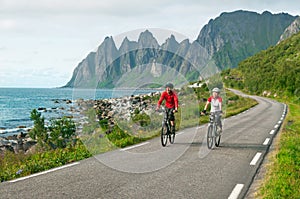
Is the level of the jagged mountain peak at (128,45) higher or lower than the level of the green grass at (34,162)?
higher

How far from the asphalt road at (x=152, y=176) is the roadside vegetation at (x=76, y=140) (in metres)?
0.73

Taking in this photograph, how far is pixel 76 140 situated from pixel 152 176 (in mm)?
7302

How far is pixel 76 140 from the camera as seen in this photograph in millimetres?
14117

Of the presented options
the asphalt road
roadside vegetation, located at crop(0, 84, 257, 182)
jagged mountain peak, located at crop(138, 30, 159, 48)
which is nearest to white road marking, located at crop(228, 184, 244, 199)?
the asphalt road

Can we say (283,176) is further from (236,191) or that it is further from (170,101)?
(170,101)

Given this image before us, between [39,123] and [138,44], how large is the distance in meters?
9.59

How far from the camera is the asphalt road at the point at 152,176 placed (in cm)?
624

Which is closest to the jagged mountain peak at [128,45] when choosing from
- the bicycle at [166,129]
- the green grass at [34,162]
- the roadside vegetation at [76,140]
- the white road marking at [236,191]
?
the roadside vegetation at [76,140]

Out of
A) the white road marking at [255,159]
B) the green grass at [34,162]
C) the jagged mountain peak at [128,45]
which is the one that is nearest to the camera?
the green grass at [34,162]

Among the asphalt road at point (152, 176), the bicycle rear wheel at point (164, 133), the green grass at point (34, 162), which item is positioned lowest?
the green grass at point (34, 162)

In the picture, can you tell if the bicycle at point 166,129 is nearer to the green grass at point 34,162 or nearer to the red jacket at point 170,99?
the red jacket at point 170,99

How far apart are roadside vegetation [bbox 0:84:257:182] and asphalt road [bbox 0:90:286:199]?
28.9 inches

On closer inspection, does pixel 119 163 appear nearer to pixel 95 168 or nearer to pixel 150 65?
pixel 95 168

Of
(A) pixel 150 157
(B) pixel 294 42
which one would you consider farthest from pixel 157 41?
(B) pixel 294 42
